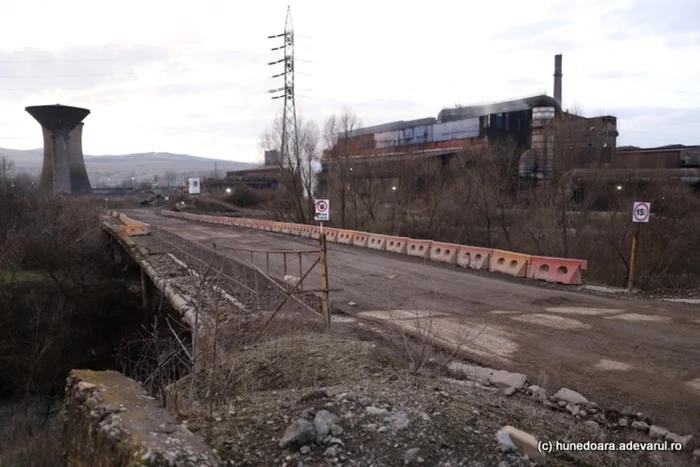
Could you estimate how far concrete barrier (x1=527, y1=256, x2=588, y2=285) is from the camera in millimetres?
15250

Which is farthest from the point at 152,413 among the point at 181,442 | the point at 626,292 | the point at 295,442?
the point at 626,292

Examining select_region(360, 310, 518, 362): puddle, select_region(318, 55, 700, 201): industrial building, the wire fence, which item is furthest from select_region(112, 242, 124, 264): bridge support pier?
select_region(360, 310, 518, 362): puddle

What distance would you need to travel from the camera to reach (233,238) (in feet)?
100

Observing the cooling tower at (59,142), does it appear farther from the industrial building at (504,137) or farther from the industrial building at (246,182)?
the industrial building at (504,137)

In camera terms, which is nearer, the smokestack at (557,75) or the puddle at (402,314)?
the puddle at (402,314)

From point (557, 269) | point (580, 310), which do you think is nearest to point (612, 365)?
Answer: point (580, 310)

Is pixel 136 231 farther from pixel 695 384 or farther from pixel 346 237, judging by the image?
pixel 695 384

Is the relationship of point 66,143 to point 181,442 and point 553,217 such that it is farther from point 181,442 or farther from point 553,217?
point 181,442

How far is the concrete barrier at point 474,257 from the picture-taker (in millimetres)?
18188

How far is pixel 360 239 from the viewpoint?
2620 centimetres

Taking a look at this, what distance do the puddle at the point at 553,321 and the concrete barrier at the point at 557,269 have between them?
14.1 feet

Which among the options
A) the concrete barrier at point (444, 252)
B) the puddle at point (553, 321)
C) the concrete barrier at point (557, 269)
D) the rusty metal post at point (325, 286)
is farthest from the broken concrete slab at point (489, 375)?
the concrete barrier at point (444, 252)

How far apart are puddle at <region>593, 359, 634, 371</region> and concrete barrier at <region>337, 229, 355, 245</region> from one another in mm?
18979

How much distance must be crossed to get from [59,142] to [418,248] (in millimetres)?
99873
